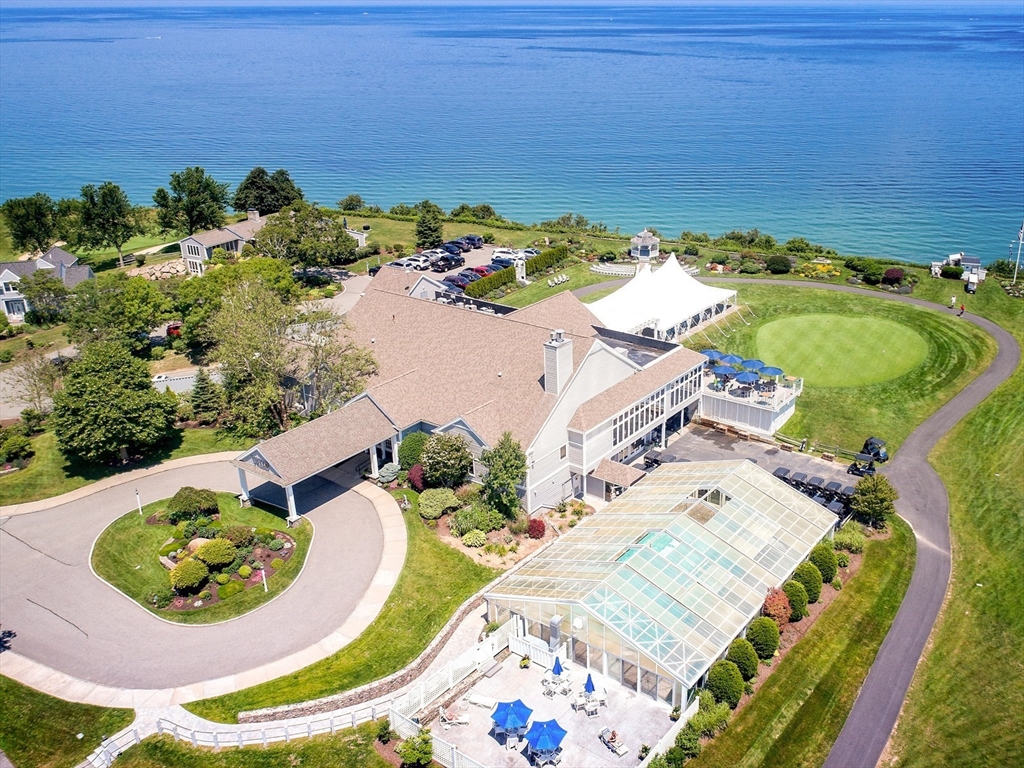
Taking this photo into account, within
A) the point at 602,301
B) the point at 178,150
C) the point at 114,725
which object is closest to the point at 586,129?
the point at 178,150

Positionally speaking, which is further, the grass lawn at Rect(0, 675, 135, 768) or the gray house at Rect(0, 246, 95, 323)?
the gray house at Rect(0, 246, 95, 323)

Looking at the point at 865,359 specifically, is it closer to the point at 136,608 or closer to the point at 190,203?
the point at 136,608

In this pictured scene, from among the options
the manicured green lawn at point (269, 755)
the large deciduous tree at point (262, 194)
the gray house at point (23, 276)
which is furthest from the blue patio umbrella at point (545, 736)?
the large deciduous tree at point (262, 194)

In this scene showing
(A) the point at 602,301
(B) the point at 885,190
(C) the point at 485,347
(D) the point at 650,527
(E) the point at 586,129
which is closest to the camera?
(D) the point at 650,527

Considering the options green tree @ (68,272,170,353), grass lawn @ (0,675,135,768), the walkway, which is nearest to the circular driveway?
the walkway

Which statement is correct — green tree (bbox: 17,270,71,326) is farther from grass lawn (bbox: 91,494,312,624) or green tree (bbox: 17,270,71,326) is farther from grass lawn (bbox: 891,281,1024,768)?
grass lawn (bbox: 891,281,1024,768)

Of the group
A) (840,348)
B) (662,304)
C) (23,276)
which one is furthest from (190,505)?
(840,348)

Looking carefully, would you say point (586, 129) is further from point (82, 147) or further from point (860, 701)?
point (860, 701)
